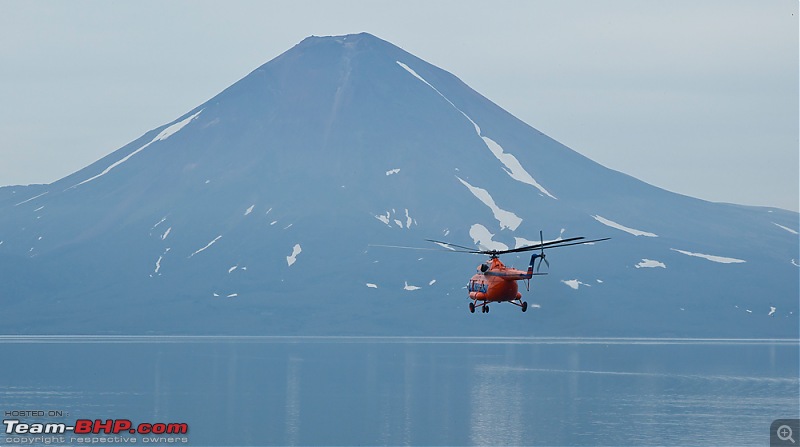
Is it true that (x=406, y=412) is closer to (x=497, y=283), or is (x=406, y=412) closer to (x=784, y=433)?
(x=784, y=433)

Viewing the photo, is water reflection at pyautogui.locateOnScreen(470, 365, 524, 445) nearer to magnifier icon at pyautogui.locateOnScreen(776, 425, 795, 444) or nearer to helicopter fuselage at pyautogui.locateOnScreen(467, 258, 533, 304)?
magnifier icon at pyautogui.locateOnScreen(776, 425, 795, 444)

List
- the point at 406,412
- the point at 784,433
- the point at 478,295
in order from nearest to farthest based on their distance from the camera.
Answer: the point at 478,295 → the point at 784,433 → the point at 406,412

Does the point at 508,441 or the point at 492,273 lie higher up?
the point at 492,273

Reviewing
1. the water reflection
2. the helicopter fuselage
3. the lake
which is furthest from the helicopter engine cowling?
the water reflection

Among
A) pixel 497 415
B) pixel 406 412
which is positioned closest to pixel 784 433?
pixel 497 415

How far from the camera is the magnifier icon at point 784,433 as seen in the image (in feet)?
442

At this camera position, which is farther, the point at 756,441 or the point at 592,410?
the point at 592,410

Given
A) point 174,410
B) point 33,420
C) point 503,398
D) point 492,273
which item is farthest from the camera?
point 503,398

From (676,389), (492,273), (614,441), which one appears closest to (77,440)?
(614,441)

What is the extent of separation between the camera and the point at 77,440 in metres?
132

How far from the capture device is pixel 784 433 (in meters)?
139

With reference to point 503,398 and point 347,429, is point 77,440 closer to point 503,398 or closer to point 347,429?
point 347,429

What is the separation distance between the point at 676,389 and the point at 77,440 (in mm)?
93804

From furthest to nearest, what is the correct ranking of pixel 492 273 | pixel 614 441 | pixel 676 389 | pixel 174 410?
pixel 676 389, pixel 174 410, pixel 614 441, pixel 492 273
